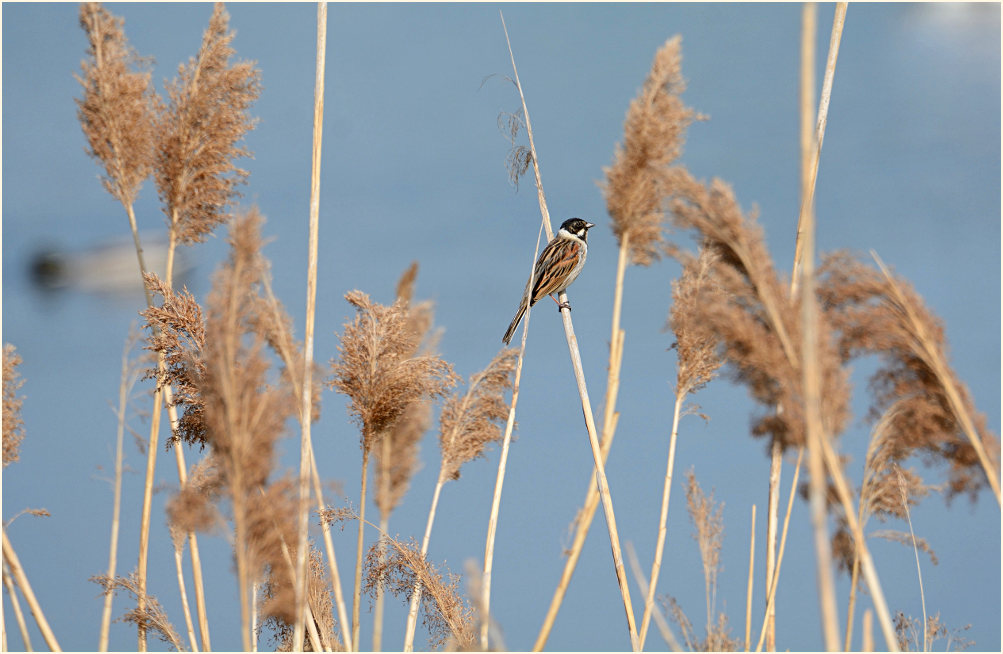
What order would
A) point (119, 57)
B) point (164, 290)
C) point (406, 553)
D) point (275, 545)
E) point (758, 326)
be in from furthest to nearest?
point (119, 57) → point (406, 553) → point (164, 290) → point (275, 545) → point (758, 326)

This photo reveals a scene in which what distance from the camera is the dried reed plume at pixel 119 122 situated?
388 cm

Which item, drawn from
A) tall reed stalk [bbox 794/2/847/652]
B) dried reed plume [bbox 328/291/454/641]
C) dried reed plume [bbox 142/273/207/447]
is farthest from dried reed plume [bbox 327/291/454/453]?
tall reed stalk [bbox 794/2/847/652]

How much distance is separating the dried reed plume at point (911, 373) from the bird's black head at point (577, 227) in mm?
2864

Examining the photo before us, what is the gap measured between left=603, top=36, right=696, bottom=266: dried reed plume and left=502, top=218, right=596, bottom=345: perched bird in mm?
948

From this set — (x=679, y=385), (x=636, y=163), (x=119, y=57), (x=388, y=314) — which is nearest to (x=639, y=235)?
(x=636, y=163)

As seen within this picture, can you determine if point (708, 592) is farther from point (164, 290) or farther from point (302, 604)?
point (164, 290)

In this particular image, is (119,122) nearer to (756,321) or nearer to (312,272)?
(312,272)

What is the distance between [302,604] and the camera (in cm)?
229

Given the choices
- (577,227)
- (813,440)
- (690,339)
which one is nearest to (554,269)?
(577,227)

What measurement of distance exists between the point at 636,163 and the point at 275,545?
74.9 inches

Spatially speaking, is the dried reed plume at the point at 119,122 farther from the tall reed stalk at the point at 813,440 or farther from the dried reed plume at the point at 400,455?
the tall reed stalk at the point at 813,440

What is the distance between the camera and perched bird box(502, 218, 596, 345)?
14.2 ft

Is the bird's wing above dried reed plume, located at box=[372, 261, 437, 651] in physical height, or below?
above

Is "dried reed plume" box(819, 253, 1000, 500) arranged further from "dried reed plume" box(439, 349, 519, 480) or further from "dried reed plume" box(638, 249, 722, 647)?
"dried reed plume" box(439, 349, 519, 480)
